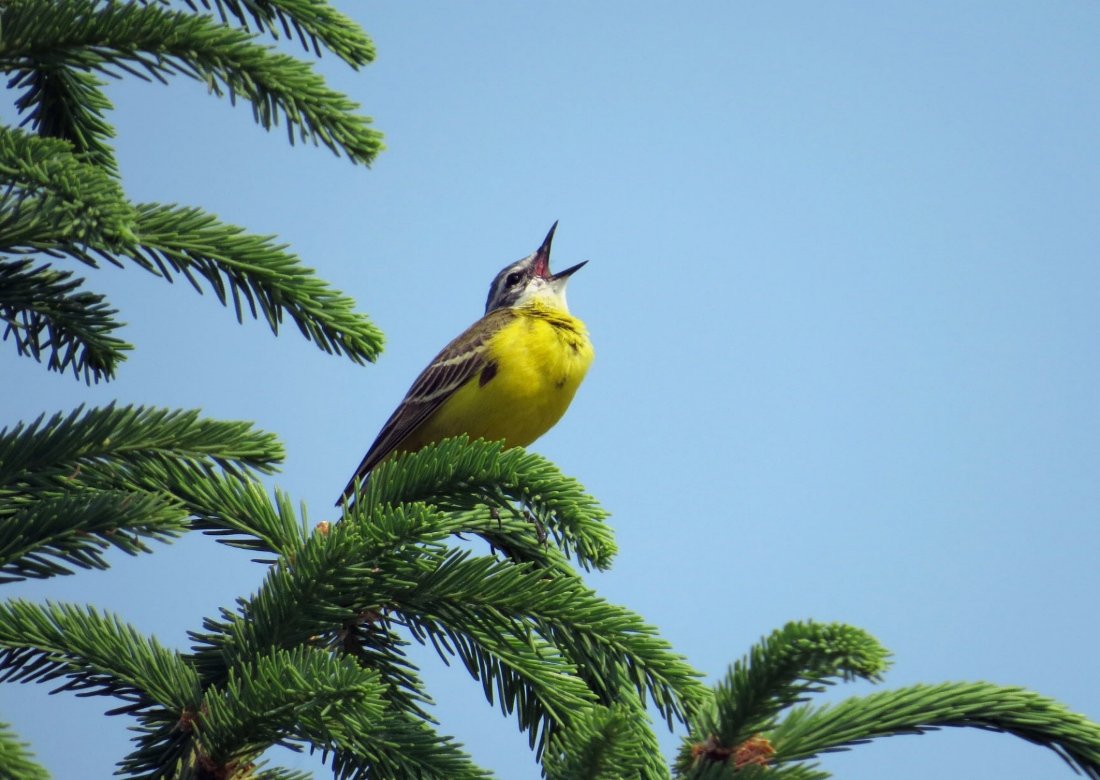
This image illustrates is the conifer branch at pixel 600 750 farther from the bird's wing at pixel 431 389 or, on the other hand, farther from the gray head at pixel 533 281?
the gray head at pixel 533 281

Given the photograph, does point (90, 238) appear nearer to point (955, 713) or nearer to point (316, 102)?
point (316, 102)

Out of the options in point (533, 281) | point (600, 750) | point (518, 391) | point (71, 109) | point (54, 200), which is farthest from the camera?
point (533, 281)

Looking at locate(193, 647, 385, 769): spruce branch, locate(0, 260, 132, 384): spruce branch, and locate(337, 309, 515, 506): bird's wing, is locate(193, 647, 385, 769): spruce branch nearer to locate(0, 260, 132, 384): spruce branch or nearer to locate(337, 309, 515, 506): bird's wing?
locate(0, 260, 132, 384): spruce branch

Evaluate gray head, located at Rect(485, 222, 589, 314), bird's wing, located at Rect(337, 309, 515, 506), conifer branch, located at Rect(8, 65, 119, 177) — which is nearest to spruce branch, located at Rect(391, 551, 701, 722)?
conifer branch, located at Rect(8, 65, 119, 177)

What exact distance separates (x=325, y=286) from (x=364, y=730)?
4.46ft

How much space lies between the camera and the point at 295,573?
10.2 feet

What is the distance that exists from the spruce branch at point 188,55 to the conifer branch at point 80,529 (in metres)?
1.32

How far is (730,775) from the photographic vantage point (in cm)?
232

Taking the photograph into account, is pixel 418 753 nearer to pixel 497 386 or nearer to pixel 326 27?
pixel 326 27

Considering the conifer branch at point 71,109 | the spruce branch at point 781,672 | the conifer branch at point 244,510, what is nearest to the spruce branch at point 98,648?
the conifer branch at point 244,510

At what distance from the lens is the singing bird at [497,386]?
7.73m

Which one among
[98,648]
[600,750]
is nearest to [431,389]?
[98,648]

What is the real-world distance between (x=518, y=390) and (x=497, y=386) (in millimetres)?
156

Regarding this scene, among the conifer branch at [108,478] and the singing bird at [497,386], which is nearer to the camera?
the conifer branch at [108,478]
